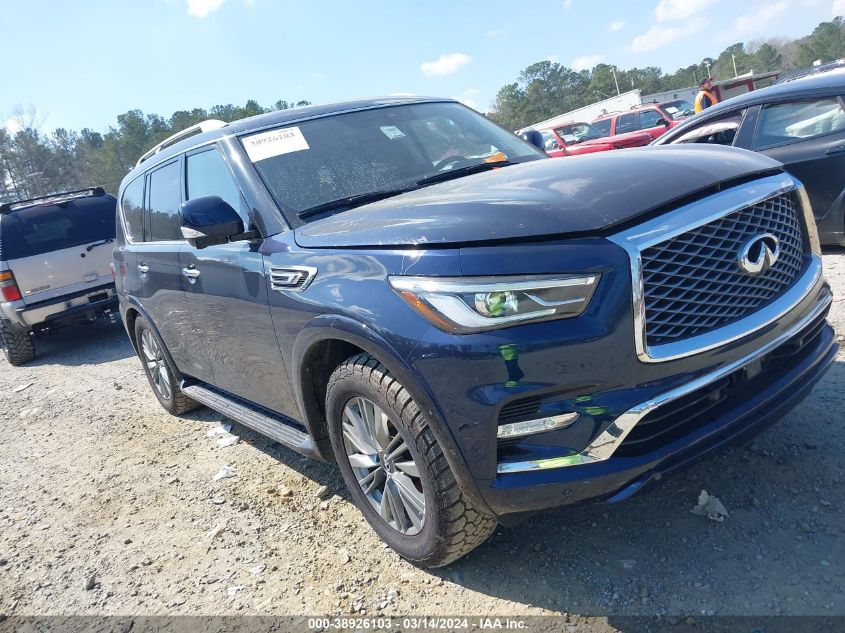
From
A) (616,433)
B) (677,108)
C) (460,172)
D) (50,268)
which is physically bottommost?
(616,433)

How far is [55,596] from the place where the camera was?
9.98 feet

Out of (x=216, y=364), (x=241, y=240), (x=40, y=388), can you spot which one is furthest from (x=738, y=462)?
(x=40, y=388)

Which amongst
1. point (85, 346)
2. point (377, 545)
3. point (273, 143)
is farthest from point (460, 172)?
point (85, 346)

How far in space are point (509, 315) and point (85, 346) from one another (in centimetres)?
869

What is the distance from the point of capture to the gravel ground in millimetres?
2344

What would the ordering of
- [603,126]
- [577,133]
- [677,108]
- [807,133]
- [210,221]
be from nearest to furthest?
[210,221] → [807,133] → [603,126] → [577,133] → [677,108]

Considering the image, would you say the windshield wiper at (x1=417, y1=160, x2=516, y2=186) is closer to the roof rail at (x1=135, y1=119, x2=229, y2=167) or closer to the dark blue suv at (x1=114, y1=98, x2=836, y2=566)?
the dark blue suv at (x1=114, y1=98, x2=836, y2=566)

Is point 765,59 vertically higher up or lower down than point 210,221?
higher up

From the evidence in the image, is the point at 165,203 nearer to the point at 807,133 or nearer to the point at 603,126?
the point at 807,133

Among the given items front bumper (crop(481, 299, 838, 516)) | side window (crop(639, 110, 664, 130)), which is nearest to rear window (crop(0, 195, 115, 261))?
front bumper (crop(481, 299, 838, 516))

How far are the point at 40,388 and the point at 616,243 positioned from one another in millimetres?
7170

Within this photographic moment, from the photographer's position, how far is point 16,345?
28.3 feet

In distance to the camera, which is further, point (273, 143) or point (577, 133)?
point (577, 133)

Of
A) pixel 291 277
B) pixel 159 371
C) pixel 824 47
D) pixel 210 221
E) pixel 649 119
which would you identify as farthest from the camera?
pixel 824 47
